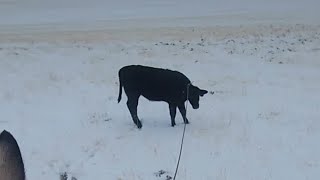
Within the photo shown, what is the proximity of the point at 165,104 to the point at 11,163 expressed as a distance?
8932 mm

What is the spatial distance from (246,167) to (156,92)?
72.5 inches

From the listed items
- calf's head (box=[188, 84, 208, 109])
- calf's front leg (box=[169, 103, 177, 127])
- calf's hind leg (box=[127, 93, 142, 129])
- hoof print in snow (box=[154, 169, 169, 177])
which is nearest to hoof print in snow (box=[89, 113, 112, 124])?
calf's hind leg (box=[127, 93, 142, 129])

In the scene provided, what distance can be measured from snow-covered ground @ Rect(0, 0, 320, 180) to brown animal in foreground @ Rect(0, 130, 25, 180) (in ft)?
17.4

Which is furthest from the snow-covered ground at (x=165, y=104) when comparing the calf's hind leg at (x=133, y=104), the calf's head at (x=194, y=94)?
the calf's head at (x=194, y=94)

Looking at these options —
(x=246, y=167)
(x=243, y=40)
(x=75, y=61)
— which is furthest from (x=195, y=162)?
(x=243, y=40)

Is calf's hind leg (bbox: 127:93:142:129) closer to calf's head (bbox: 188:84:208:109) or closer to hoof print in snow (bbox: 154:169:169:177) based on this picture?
calf's head (bbox: 188:84:208:109)

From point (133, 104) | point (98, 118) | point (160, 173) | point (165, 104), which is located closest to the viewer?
point (160, 173)

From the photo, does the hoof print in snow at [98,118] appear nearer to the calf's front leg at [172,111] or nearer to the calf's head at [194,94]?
the calf's front leg at [172,111]

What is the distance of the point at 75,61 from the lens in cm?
1614

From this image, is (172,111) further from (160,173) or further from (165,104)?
(160,173)

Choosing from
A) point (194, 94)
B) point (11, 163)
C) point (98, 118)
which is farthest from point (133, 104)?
point (11, 163)

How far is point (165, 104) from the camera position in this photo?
996 cm

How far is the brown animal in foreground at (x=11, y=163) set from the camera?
1030 millimetres

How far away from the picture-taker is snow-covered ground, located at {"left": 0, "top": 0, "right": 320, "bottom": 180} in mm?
6844
